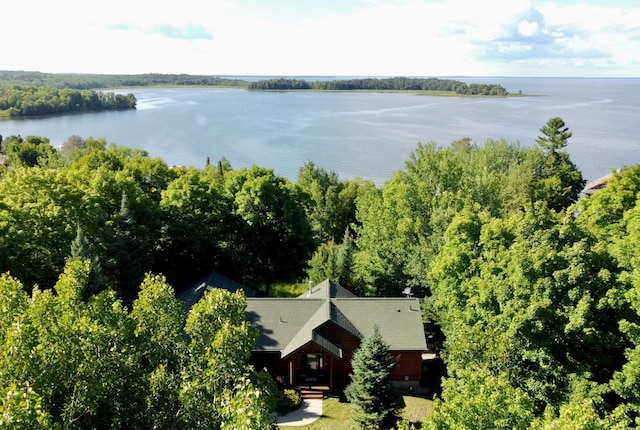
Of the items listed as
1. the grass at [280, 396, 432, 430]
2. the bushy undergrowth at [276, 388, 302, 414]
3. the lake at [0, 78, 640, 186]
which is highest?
the lake at [0, 78, 640, 186]

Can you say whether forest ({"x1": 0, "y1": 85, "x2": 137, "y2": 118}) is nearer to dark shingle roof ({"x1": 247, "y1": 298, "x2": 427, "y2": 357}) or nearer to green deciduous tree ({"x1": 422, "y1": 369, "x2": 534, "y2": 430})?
dark shingle roof ({"x1": 247, "y1": 298, "x2": 427, "y2": 357})

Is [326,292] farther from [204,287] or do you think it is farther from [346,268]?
[204,287]

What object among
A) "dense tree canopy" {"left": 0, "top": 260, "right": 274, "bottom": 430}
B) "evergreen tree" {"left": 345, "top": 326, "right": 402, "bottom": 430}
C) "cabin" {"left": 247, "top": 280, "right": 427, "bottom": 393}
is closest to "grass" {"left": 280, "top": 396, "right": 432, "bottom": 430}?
"cabin" {"left": 247, "top": 280, "right": 427, "bottom": 393}

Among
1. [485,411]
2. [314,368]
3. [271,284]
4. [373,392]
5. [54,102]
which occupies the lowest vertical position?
[271,284]

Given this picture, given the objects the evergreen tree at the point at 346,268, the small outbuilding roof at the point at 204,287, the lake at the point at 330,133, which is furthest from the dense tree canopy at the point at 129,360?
the lake at the point at 330,133

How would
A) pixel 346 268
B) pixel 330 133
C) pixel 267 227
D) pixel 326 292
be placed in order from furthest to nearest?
pixel 330 133, pixel 267 227, pixel 346 268, pixel 326 292

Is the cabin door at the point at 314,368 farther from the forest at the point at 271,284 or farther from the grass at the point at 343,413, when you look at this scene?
the forest at the point at 271,284

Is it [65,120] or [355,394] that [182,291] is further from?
[65,120]

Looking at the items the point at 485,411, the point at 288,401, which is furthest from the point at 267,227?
the point at 485,411
